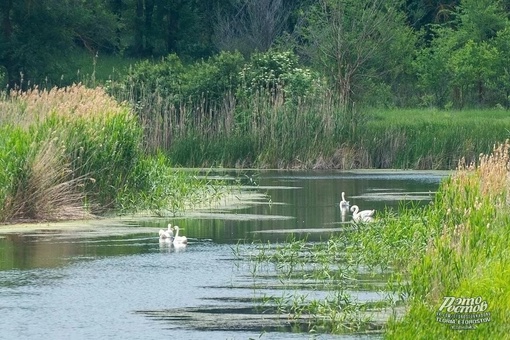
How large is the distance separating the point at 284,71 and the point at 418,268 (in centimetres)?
2601

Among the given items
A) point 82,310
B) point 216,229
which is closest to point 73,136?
point 216,229

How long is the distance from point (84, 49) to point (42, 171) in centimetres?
4095

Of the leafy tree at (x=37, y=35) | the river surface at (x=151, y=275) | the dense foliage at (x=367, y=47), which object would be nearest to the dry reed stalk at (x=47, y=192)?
the river surface at (x=151, y=275)

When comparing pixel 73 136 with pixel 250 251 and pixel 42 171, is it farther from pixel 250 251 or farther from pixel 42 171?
pixel 250 251

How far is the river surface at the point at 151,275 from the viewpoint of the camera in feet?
38.6

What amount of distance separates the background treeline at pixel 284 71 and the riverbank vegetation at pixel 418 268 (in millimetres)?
8781

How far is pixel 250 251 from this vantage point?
1647 centimetres

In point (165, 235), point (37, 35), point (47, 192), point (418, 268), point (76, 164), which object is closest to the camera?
point (418, 268)

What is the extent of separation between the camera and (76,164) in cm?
2031

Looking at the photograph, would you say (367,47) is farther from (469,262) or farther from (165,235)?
(469,262)

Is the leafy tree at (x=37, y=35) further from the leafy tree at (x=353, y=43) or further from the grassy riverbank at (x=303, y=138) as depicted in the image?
the grassy riverbank at (x=303, y=138)

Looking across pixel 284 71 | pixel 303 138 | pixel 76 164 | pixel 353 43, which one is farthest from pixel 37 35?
pixel 76 164

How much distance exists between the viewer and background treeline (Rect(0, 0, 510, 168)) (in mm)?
32750

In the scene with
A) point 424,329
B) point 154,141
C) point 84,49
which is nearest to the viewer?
point 424,329
